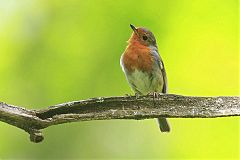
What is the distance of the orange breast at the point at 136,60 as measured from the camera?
193 inches

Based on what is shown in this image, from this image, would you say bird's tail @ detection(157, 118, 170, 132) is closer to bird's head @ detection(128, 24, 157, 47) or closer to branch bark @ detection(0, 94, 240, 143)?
bird's head @ detection(128, 24, 157, 47)

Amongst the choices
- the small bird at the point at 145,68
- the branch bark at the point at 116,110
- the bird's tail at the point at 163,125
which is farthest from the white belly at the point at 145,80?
the branch bark at the point at 116,110

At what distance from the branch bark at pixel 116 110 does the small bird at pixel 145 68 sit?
1.74 meters

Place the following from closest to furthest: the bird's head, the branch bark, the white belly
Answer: the branch bark < the white belly < the bird's head

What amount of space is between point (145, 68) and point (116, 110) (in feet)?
6.65

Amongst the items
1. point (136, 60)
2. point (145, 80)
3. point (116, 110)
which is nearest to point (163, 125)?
point (145, 80)

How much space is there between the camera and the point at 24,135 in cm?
585

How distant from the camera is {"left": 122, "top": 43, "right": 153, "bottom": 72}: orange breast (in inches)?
193

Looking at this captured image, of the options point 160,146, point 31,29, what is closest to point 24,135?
point 31,29

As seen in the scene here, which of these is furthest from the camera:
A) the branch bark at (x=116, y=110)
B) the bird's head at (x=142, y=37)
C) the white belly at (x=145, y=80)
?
the bird's head at (x=142, y=37)

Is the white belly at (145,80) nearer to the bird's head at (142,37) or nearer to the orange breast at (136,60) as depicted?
the orange breast at (136,60)

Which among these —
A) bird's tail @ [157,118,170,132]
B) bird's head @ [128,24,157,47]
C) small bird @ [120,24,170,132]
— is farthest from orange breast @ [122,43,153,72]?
bird's tail @ [157,118,170,132]

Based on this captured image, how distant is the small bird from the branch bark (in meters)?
1.74

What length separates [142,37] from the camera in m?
5.19
